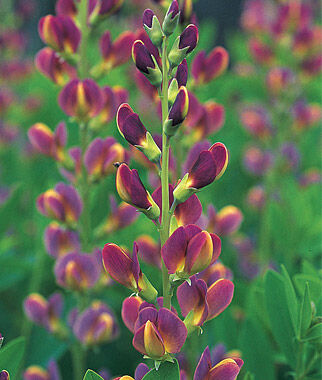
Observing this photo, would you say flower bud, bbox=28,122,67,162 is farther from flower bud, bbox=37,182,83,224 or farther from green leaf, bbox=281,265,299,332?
green leaf, bbox=281,265,299,332

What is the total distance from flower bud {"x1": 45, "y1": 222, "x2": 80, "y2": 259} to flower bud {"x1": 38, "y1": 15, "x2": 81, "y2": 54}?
0.76ft

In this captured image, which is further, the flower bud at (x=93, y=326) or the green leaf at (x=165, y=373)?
the flower bud at (x=93, y=326)

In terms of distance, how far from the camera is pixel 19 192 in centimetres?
93

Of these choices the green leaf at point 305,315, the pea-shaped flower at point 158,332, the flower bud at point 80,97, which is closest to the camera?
the pea-shaped flower at point 158,332

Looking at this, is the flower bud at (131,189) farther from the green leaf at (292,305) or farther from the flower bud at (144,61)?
the green leaf at (292,305)

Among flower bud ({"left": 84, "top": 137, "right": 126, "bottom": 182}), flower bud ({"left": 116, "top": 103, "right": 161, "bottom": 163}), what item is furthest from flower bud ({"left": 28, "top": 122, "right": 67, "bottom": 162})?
flower bud ({"left": 116, "top": 103, "right": 161, "bottom": 163})

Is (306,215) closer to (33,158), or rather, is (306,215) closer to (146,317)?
(146,317)

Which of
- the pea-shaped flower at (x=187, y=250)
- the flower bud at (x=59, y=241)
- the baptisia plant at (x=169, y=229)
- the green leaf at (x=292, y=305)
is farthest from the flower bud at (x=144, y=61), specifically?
the flower bud at (x=59, y=241)

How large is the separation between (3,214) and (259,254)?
501 millimetres

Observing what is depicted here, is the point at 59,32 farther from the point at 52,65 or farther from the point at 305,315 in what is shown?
the point at 305,315

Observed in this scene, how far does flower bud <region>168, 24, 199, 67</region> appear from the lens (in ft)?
1.35

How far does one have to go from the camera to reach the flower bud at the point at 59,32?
0.65 metres

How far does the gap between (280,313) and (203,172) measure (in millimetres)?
215

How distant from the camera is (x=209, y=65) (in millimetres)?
732
